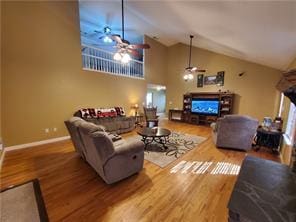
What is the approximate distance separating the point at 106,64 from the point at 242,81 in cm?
594

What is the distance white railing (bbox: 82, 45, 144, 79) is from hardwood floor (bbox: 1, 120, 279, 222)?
3.60 m

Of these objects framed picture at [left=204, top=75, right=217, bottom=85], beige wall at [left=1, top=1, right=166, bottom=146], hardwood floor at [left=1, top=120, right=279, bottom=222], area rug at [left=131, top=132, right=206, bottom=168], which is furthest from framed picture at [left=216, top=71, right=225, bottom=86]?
beige wall at [left=1, top=1, right=166, bottom=146]

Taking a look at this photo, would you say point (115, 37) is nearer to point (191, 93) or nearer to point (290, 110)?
point (290, 110)

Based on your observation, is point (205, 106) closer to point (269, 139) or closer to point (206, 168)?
point (269, 139)

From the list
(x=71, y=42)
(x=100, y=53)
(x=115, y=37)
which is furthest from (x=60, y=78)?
(x=115, y=37)

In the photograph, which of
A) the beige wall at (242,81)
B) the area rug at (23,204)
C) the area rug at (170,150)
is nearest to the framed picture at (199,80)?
the beige wall at (242,81)

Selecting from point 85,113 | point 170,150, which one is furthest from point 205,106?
point 85,113

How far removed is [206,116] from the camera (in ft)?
23.1

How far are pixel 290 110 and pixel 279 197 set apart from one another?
3.54 metres

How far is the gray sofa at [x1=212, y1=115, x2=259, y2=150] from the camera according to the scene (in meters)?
3.63

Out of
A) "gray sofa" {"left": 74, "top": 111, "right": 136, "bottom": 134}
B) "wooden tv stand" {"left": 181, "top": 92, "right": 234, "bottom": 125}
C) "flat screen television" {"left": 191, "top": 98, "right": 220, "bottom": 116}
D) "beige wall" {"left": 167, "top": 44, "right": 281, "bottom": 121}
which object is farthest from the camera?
"flat screen television" {"left": 191, "top": 98, "right": 220, "bottom": 116}

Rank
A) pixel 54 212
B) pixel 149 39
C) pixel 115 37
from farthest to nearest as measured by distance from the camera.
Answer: pixel 149 39 → pixel 115 37 → pixel 54 212

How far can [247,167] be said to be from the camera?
65.1 inches

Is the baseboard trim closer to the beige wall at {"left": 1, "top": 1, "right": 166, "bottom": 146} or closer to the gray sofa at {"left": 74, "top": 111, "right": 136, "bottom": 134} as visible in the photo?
the beige wall at {"left": 1, "top": 1, "right": 166, "bottom": 146}
